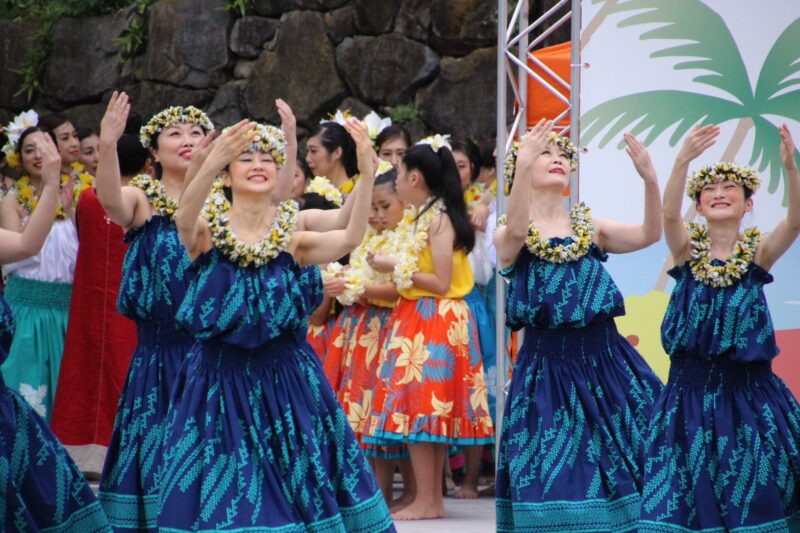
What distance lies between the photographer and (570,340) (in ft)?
18.4

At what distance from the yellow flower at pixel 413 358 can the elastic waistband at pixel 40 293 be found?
2.00m

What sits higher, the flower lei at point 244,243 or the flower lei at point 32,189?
the flower lei at point 244,243

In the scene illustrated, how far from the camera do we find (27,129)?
26.3 ft

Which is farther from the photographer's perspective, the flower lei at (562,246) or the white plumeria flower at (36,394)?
the white plumeria flower at (36,394)

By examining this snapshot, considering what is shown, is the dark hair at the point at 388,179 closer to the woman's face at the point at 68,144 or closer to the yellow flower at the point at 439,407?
the yellow flower at the point at 439,407

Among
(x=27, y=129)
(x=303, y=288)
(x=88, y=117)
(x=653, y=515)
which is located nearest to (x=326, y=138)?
(x=27, y=129)

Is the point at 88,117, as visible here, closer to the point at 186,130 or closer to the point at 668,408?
the point at 186,130

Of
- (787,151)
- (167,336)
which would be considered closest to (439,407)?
(167,336)

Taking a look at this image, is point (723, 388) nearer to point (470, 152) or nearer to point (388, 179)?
point (388, 179)

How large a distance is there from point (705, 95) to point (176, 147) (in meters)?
2.65

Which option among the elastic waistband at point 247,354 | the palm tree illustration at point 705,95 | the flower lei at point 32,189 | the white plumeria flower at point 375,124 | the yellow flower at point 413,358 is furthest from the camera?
the white plumeria flower at point 375,124

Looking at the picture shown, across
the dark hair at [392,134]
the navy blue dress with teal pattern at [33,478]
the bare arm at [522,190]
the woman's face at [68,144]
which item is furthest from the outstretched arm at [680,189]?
the woman's face at [68,144]

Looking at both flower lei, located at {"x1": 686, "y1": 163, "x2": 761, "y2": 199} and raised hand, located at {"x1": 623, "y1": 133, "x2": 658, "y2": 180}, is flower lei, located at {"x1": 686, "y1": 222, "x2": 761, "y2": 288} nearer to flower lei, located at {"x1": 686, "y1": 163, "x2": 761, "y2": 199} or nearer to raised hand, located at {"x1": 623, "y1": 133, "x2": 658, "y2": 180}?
flower lei, located at {"x1": 686, "y1": 163, "x2": 761, "y2": 199}

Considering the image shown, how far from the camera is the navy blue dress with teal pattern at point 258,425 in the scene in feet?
15.7
